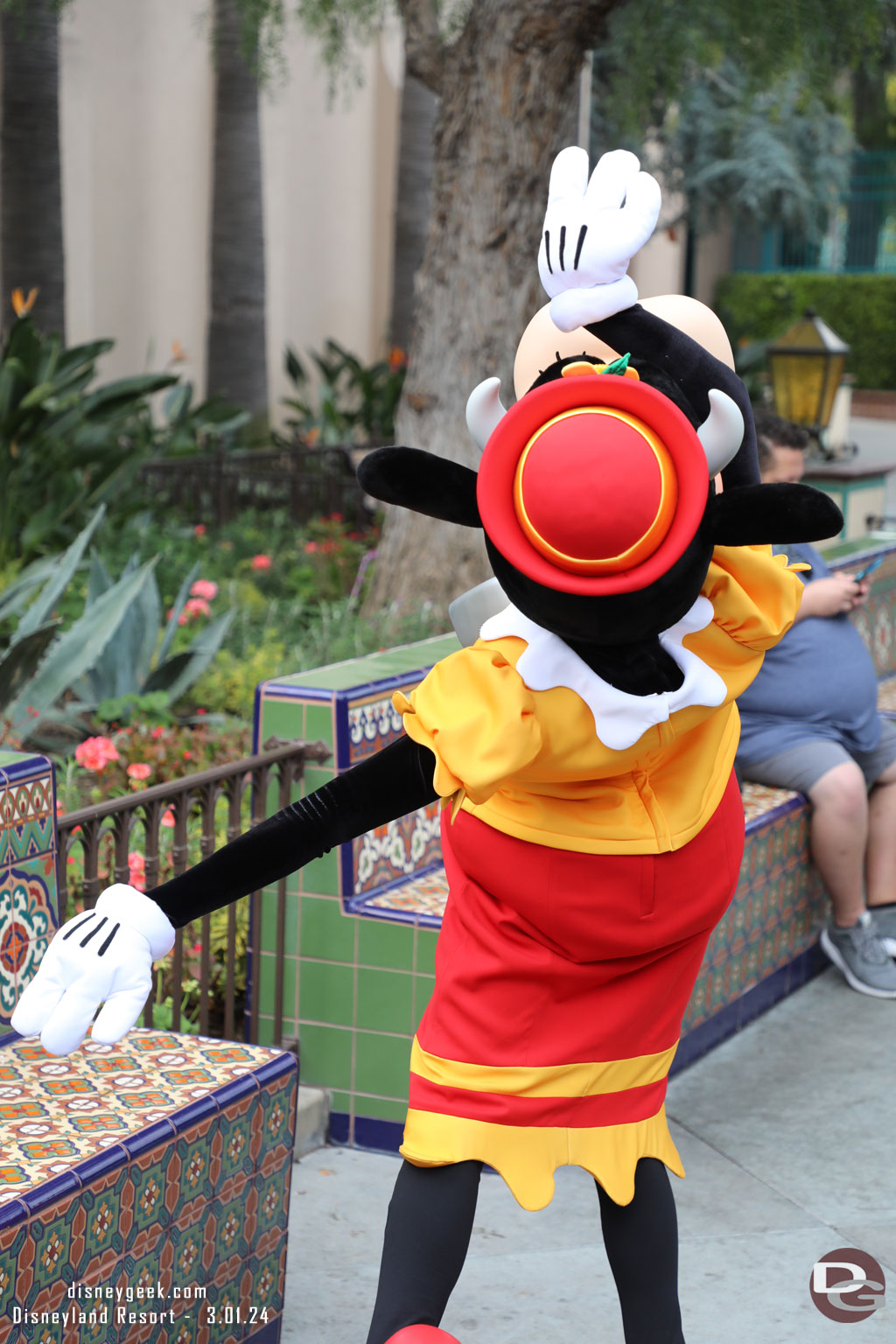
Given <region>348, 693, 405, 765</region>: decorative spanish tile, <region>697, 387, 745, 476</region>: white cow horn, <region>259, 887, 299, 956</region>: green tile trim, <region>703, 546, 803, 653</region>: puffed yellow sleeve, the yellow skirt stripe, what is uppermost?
<region>697, 387, 745, 476</region>: white cow horn

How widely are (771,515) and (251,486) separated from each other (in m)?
6.83

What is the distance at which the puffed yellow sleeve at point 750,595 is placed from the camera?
2.06 meters

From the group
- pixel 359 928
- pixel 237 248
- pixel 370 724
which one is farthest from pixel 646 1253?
pixel 237 248

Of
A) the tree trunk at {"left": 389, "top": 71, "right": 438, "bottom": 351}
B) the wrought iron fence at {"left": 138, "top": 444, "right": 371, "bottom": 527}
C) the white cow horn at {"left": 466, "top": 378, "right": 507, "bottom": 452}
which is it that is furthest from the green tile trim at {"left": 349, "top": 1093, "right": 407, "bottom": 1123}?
the tree trunk at {"left": 389, "top": 71, "right": 438, "bottom": 351}

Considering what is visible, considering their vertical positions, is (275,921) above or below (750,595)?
below

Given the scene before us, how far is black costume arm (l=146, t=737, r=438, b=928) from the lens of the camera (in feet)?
6.79

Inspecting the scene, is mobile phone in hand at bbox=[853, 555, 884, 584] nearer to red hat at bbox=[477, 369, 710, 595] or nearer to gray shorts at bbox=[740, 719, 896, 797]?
gray shorts at bbox=[740, 719, 896, 797]

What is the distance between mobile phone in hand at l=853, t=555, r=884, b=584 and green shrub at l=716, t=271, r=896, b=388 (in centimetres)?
1861

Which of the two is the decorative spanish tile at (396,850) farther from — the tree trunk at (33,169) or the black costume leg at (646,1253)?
the tree trunk at (33,169)

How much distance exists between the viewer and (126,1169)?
7.09 feet

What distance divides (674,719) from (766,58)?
5841 mm

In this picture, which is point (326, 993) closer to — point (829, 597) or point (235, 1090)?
point (235, 1090)

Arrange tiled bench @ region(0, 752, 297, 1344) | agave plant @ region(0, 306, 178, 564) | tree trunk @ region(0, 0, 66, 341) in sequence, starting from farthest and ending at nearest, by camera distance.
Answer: tree trunk @ region(0, 0, 66, 341) < agave plant @ region(0, 306, 178, 564) < tiled bench @ region(0, 752, 297, 1344)

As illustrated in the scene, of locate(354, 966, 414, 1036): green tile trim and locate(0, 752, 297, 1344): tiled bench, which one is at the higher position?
locate(0, 752, 297, 1344): tiled bench
